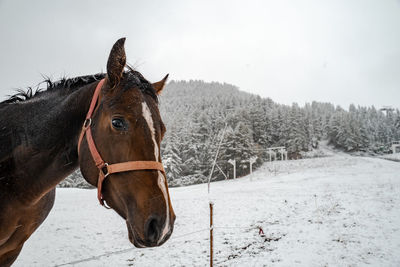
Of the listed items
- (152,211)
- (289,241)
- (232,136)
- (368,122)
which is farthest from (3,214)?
(368,122)

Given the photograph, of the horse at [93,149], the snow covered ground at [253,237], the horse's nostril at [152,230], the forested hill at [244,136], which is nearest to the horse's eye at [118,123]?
the horse at [93,149]

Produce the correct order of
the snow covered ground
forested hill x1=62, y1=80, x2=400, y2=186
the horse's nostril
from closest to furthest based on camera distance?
1. the horse's nostril
2. the snow covered ground
3. forested hill x1=62, y1=80, x2=400, y2=186

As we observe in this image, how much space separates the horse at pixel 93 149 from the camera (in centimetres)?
149

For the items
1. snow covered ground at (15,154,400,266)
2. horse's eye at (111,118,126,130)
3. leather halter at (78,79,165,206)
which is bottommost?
snow covered ground at (15,154,400,266)

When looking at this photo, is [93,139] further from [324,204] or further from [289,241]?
[324,204]

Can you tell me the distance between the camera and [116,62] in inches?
69.0

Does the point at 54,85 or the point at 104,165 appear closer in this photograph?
the point at 104,165

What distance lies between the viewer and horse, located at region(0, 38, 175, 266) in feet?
4.90

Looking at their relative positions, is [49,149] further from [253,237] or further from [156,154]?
[253,237]

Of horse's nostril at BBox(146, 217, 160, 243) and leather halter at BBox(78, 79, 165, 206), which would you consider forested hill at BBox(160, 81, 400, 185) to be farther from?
horse's nostril at BBox(146, 217, 160, 243)

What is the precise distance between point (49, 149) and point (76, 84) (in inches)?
29.5

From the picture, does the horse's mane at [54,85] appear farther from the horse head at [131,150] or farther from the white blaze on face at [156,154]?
the white blaze on face at [156,154]

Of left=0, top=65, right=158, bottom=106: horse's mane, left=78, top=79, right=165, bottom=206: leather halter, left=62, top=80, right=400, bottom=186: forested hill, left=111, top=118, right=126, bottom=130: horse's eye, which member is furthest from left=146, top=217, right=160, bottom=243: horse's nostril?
left=62, top=80, right=400, bottom=186: forested hill

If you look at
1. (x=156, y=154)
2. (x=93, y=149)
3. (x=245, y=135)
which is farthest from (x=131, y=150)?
(x=245, y=135)
